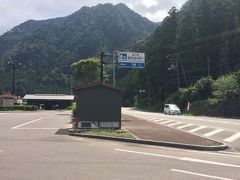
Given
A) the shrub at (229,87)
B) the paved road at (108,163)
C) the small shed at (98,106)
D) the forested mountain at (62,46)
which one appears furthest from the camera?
the forested mountain at (62,46)

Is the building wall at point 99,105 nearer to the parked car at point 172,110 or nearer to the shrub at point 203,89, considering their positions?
the parked car at point 172,110

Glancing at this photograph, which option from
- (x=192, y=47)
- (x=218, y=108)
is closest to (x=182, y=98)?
(x=192, y=47)

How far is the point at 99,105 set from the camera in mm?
25672

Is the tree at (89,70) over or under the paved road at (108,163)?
over

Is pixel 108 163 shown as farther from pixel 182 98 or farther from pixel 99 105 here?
pixel 182 98

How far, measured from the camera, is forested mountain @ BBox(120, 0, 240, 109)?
80625 mm

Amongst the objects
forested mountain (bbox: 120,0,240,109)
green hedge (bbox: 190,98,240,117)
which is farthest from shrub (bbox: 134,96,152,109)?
green hedge (bbox: 190,98,240,117)

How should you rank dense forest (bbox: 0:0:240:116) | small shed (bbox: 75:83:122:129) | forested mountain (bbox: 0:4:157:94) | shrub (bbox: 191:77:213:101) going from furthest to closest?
1. forested mountain (bbox: 0:4:157:94)
2. dense forest (bbox: 0:0:240:116)
3. shrub (bbox: 191:77:213:101)
4. small shed (bbox: 75:83:122:129)

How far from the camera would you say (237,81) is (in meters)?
61.6

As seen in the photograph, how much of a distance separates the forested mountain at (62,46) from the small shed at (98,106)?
88735 millimetres

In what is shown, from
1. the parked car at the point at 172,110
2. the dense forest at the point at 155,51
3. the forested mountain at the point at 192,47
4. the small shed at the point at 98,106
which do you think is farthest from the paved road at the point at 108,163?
the forested mountain at the point at 192,47

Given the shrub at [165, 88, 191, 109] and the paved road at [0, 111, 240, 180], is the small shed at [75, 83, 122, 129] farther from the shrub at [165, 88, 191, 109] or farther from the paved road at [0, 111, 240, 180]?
the shrub at [165, 88, 191, 109]

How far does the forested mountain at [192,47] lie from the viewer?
8062 cm

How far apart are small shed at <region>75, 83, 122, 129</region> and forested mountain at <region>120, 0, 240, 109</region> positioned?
173 ft
